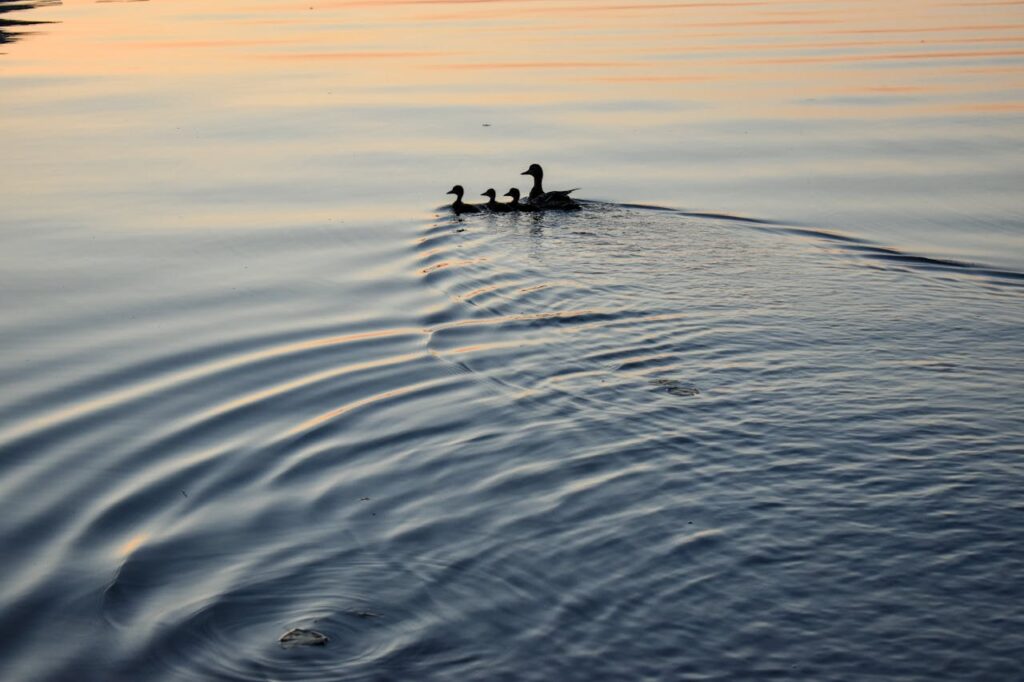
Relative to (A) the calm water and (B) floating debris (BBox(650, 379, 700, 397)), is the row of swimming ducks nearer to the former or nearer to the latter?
(A) the calm water

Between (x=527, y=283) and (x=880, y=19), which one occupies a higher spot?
(x=880, y=19)

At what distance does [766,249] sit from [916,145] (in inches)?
263

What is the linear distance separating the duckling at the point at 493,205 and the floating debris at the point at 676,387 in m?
6.81

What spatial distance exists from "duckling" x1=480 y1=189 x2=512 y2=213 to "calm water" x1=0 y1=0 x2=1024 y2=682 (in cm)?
32

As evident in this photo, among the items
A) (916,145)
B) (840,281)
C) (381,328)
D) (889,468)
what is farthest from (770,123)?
(889,468)

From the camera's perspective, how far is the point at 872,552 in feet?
22.1

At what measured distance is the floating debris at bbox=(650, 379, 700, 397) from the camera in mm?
9141

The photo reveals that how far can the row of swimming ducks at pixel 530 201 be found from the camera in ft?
50.0

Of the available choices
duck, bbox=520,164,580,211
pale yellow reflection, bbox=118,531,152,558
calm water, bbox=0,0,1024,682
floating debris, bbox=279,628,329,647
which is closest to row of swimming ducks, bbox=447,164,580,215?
duck, bbox=520,164,580,211

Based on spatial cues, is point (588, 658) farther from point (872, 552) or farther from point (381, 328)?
point (381, 328)

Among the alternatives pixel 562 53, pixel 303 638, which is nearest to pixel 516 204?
pixel 303 638

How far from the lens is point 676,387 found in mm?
9266

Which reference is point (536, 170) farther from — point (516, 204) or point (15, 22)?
point (15, 22)

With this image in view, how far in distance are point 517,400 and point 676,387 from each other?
1234 mm
